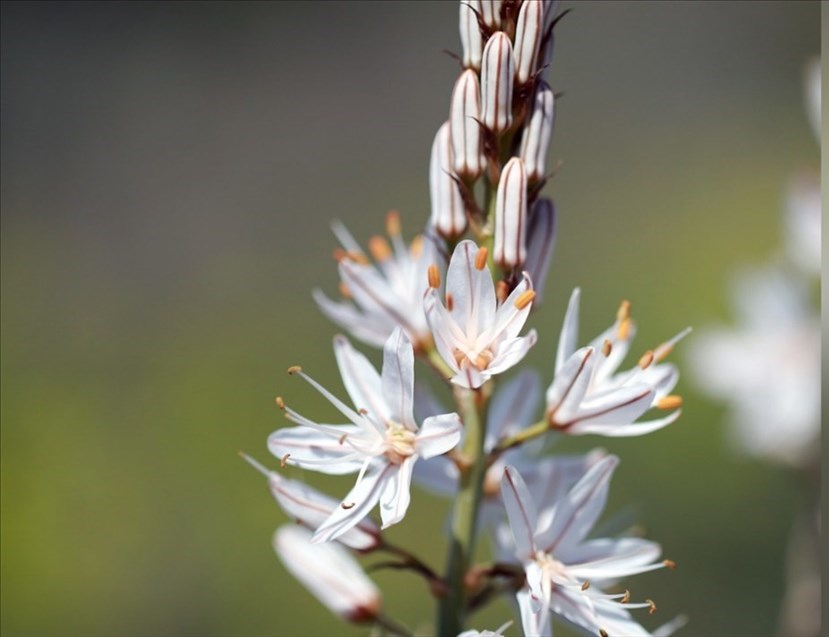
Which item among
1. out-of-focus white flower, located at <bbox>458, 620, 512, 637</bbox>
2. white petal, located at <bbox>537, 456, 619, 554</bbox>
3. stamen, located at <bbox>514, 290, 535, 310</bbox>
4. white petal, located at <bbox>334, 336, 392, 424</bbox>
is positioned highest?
stamen, located at <bbox>514, 290, 535, 310</bbox>

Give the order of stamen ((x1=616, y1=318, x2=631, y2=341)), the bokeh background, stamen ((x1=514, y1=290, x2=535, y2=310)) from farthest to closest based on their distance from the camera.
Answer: the bokeh background
stamen ((x1=616, y1=318, x2=631, y2=341))
stamen ((x1=514, y1=290, x2=535, y2=310))

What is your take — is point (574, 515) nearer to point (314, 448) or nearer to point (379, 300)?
point (314, 448)

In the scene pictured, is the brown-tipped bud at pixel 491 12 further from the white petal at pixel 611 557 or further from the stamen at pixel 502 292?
the white petal at pixel 611 557

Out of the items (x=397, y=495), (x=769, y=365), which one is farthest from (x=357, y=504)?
(x=769, y=365)

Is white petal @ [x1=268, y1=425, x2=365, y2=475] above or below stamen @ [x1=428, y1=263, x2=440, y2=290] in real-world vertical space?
below

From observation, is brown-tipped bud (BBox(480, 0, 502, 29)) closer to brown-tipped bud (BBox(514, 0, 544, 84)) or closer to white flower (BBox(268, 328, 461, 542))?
brown-tipped bud (BBox(514, 0, 544, 84))

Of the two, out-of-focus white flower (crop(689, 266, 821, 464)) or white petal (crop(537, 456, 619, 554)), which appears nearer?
white petal (crop(537, 456, 619, 554))

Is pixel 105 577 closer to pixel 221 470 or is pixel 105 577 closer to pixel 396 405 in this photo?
pixel 221 470

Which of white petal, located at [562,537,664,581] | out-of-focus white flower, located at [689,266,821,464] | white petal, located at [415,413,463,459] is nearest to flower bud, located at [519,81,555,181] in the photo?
white petal, located at [415,413,463,459]
